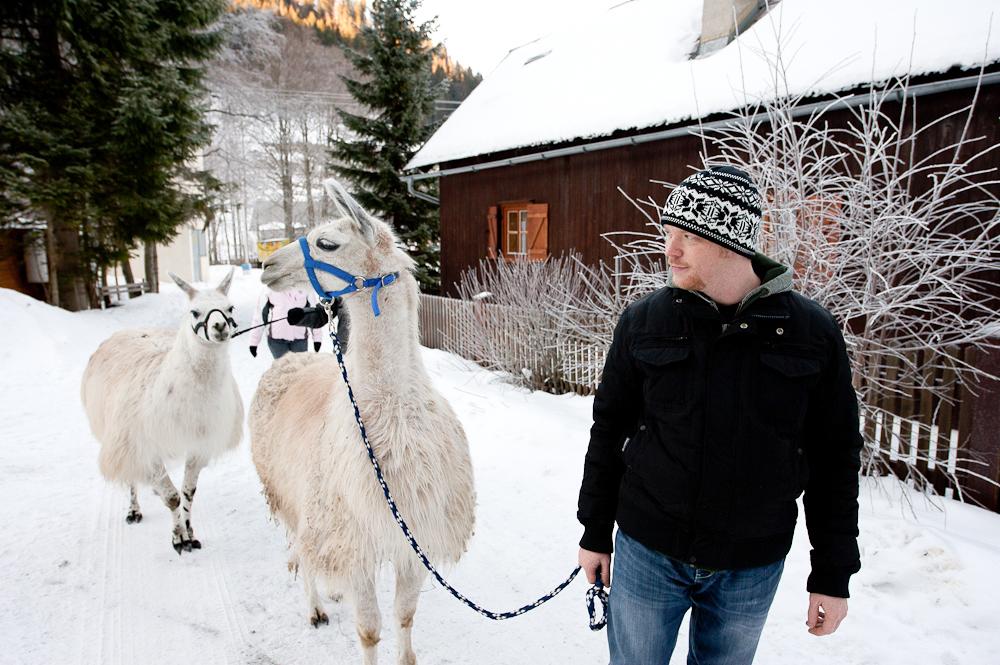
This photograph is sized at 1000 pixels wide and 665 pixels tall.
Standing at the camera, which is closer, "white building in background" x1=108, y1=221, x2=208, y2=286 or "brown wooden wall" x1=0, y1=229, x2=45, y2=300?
"brown wooden wall" x1=0, y1=229, x2=45, y2=300

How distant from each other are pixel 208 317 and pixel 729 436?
3.48m

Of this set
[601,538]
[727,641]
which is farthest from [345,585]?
[727,641]

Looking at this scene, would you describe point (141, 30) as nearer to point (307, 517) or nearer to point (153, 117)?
point (153, 117)

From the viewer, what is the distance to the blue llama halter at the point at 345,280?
2428 millimetres

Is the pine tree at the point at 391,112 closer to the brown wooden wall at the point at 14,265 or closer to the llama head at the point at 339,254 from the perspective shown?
the brown wooden wall at the point at 14,265

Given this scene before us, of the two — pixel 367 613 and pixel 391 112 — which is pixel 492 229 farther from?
pixel 367 613

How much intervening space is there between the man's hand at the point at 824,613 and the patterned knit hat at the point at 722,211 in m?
1.06

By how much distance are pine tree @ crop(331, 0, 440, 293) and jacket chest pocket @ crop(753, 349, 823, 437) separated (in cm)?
1369

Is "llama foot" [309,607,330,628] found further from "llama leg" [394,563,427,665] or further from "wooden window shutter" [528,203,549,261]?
"wooden window shutter" [528,203,549,261]

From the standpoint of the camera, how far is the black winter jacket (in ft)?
5.17

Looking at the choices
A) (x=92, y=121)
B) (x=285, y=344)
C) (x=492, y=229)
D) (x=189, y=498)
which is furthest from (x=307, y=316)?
(x=92, y=121)

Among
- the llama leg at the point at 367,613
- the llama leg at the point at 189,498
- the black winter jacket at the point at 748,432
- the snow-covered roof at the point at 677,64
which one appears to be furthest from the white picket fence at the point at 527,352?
the black winter jacket at the point at 748,432

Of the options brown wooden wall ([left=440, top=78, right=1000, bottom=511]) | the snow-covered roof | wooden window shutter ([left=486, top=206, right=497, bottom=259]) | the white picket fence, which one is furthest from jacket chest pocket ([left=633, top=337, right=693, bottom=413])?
wooden window shutter ([left=486, top=206, right=497, bottom=259])

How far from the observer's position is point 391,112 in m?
15.5
